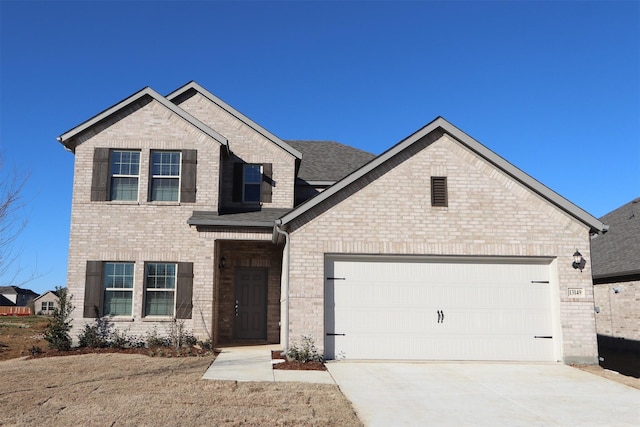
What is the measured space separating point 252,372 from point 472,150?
7.29m

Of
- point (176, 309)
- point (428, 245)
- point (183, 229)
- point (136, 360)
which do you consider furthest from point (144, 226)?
point (428, 245)

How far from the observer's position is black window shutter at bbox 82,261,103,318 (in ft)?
45.5

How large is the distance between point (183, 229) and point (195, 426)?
8.91m

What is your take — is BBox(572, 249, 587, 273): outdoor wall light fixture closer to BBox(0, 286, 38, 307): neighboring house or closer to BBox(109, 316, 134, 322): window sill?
BBox(109, 316, 134, 322): window sill

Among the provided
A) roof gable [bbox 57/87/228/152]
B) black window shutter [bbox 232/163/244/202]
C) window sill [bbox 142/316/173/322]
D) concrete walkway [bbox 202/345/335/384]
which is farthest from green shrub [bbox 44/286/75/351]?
black window shutter [bbox 232/163/244/202]

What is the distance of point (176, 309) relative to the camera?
1402cm

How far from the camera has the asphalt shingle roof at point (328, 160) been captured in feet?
60.6

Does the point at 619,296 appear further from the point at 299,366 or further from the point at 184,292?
the point at 184,292

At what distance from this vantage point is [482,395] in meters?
8.44

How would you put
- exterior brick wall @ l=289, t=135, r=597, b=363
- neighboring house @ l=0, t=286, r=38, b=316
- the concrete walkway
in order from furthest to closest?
neighboring house @ l=0, t=286, r=38, b=316
exterior brick wall @ l=289, t=135, r=597, b=363
the concrete walkway

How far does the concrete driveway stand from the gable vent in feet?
12.3

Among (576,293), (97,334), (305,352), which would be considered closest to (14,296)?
(97,334)

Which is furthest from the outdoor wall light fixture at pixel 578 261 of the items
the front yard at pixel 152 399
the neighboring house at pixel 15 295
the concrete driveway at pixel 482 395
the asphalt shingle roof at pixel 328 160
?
the neighboring house at pixel 15 295

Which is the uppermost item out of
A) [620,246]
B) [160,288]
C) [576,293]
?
[620,246]
